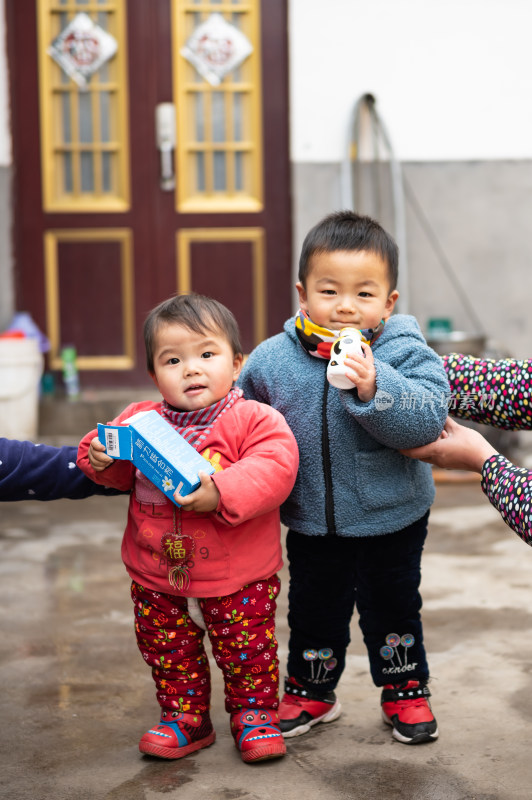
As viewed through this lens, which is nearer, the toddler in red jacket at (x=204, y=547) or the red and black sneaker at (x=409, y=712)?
the toddler in red jacket at (x=204, y=547)

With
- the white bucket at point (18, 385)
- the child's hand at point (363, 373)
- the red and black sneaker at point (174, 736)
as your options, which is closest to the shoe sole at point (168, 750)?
the red and black sneaker at point (174, 736)

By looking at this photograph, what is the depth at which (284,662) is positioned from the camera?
2.59 metres

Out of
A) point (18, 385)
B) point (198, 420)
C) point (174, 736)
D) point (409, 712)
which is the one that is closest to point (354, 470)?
point (198, 420)

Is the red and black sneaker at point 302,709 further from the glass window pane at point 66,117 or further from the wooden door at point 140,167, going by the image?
the glass window pane at point 66,117

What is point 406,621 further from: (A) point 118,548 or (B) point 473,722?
(A) point 118,548

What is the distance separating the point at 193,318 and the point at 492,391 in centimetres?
65

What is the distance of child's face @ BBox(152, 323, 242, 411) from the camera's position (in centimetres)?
197

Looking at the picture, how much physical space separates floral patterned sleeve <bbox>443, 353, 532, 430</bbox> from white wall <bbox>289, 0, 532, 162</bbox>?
3414 millimetres

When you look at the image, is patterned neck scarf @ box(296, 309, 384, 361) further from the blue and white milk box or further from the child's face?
the blue and white milk box

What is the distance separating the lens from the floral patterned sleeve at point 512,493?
1.76 metres

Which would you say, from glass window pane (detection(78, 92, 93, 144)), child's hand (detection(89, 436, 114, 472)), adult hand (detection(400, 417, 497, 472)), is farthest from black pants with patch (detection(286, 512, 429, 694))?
glass window pane (detection(78, 92, 93, 144))

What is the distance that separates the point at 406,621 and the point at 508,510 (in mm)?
480

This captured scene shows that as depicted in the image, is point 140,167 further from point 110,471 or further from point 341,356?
point 341,356

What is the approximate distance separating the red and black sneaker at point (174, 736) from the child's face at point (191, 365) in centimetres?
65
